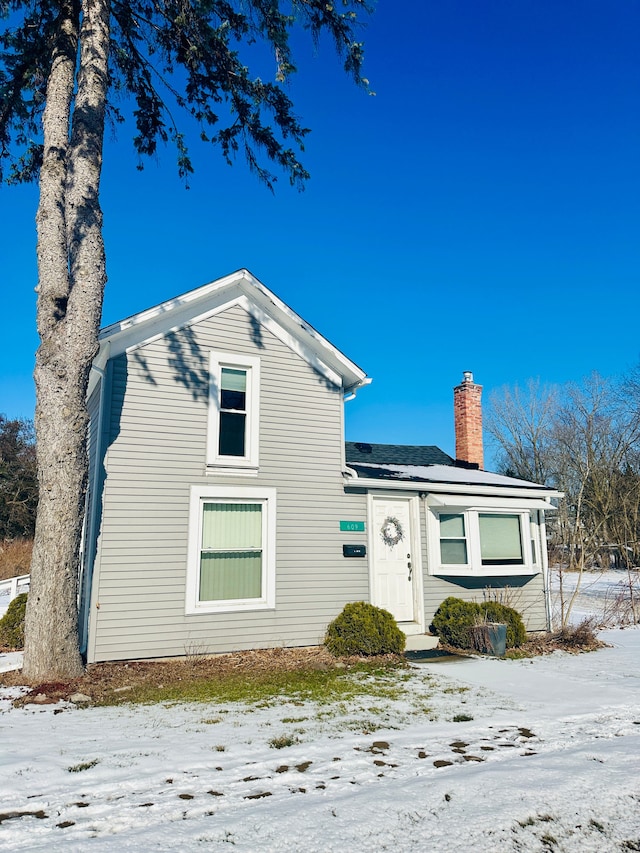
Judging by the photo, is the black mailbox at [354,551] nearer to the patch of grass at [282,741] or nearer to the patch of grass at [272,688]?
the patch of grass at [272,688]

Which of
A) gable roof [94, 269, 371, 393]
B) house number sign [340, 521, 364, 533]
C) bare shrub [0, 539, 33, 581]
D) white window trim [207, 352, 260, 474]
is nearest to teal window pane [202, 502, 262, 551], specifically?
white window trim [207, 352, 260, 474]

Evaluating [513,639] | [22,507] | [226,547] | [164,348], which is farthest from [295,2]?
[22,507]

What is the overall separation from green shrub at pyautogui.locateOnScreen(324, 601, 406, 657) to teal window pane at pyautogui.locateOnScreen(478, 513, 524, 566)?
10.2 feet

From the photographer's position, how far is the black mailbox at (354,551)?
1030 centimetres

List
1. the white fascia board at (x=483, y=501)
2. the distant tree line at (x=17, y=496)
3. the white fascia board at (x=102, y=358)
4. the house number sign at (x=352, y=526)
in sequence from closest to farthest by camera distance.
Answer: the white fascia board at (x=102, y=358)
the house number sign at (x=352, y=526)
the white fascia board at (x=483, y=501)
the distant tree line at (x=17, y=496)

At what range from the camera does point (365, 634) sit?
9.10 meters

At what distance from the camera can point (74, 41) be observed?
32.2 feet

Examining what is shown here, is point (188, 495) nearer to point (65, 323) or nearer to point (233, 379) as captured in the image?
point (233, 379)

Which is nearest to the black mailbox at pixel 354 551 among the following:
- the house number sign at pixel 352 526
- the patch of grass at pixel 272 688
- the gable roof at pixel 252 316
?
the house number sign at pixel 352 526

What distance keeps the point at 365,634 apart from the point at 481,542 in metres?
3.63

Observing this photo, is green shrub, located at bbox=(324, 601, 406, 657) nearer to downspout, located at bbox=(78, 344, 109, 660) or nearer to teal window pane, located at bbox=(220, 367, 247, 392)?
downspout, located at bbox=(78, 344, 109, 660)

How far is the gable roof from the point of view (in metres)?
9.19

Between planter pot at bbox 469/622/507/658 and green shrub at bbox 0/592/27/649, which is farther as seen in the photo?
green shrub at bbox 0/592/27/649

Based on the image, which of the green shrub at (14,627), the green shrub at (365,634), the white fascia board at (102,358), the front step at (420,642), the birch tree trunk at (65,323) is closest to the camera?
the birch tree trunk at (65,323)
